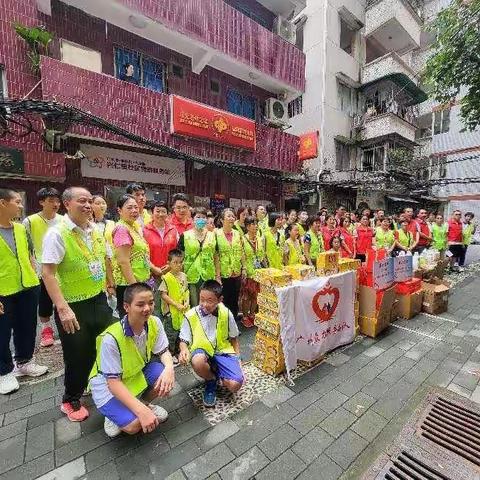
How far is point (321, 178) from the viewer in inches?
598

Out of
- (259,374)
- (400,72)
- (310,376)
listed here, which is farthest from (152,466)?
(400,72)

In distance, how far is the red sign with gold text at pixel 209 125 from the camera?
8.81 meters

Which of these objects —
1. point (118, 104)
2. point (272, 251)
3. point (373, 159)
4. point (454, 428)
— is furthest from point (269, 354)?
point (373, 159)

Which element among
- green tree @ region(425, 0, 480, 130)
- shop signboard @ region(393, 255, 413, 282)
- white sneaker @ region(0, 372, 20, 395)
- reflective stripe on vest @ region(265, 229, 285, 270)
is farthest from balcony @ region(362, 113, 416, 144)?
white sneaker @ region(0, 372, 20, 395)

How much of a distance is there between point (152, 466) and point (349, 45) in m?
22.0

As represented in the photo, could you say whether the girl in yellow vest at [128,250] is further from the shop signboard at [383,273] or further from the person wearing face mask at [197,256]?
the shop signboard at [383,273]

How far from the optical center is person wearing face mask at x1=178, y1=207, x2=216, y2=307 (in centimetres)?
443

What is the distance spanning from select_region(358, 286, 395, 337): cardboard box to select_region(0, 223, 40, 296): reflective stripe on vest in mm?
4653

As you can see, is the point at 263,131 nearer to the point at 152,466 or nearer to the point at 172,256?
the point at 172,256

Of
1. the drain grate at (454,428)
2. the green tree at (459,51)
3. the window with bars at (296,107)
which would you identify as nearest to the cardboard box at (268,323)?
the drain grate at (454,428)

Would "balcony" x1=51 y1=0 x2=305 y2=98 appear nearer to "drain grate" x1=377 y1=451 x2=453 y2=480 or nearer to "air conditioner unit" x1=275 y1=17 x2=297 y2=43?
"air conditioner unit" x1=275 y1=17 x2=297 y2=43

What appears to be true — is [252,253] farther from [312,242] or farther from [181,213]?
[312,242]

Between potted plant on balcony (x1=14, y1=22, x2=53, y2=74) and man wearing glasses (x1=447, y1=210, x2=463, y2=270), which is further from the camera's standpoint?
man wearing glasses (x1=447, y1=210, x2=463, y2=270)

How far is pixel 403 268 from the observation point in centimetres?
550
